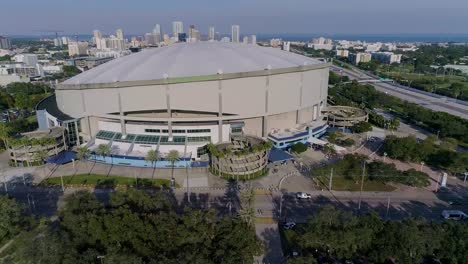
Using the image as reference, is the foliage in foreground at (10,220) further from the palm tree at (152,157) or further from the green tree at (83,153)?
the green tree at (83,153)

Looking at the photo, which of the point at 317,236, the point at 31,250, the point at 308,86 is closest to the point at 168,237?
the point at 31,250

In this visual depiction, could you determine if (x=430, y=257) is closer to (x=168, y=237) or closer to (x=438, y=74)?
(x=168, y=237)

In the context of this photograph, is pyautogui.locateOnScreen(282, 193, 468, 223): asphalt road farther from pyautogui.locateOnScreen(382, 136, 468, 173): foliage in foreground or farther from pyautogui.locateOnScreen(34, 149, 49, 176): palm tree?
pyautogui.locateOnScreen(34, 149, 49, 176): palm tree

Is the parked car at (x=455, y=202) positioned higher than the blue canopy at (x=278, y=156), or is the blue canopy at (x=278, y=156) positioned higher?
the blue canopy at (x=278, y=156)

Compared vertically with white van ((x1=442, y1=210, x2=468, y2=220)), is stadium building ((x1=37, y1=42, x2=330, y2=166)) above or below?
above

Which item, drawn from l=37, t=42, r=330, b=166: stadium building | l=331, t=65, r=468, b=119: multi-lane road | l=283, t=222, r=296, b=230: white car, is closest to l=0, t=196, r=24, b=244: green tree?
l=37, t=42, r=330, b=166: stadium building

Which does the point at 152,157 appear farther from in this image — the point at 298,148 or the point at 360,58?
the point at 360,58

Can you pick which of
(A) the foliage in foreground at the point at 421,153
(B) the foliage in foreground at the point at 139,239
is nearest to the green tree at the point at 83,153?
(B) the foliage in foreground at the point at 139,239
